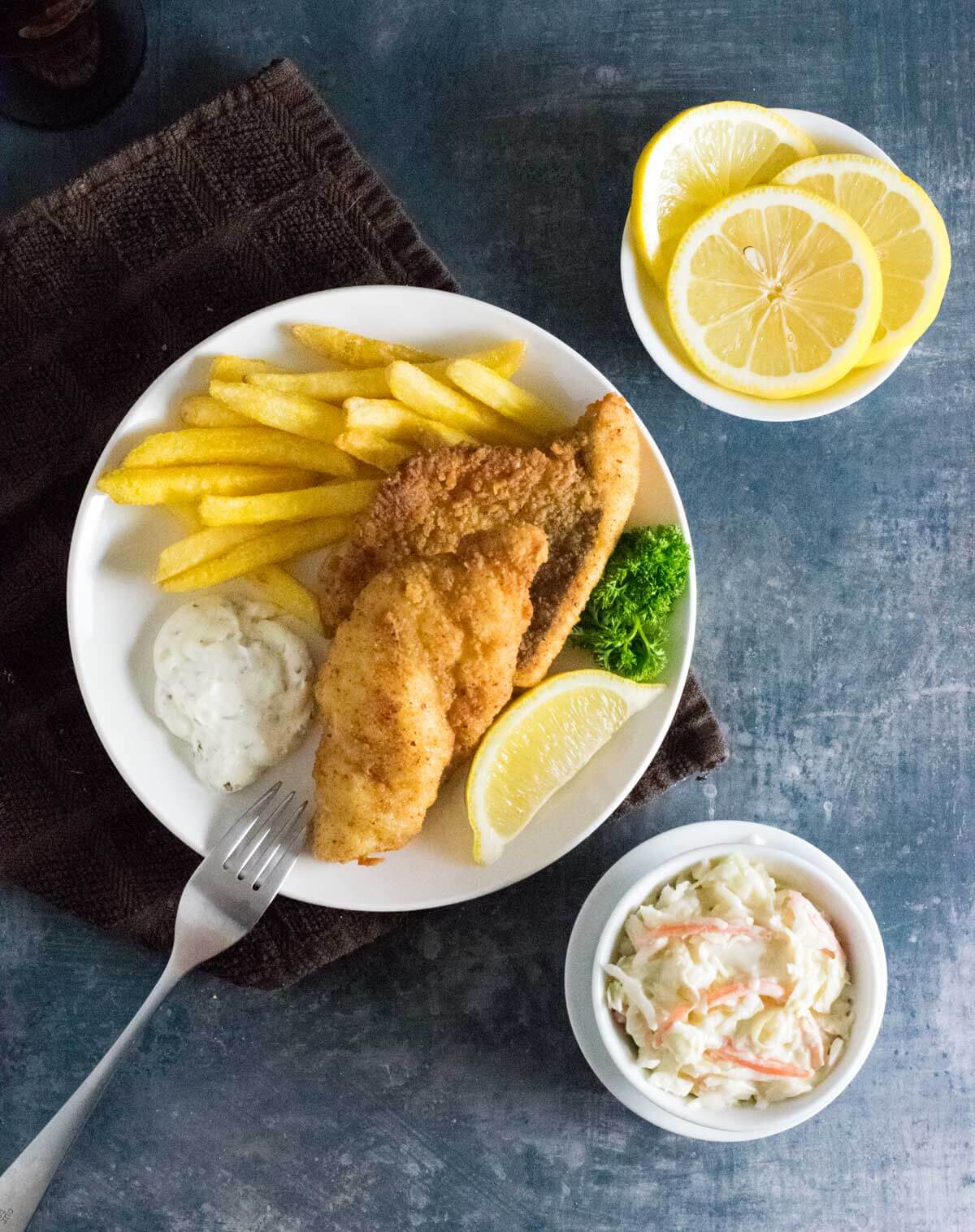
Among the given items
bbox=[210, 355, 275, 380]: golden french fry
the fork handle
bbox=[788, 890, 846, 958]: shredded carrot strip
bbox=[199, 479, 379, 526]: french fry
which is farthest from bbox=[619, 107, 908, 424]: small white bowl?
the fork handle

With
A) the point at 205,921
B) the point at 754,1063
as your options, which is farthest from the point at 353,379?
the point at 754,1063

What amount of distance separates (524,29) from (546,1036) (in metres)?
2.81

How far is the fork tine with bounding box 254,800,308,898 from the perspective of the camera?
107 inches

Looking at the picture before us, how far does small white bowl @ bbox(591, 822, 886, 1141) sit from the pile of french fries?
1.06m

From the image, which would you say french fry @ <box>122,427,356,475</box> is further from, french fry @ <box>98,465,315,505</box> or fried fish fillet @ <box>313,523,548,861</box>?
fried fish fillet @ <box>313,523,548,861</box>

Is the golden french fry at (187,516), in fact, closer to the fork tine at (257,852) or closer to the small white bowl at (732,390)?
the fork tine at (257,852)

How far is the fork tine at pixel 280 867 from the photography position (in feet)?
8.93

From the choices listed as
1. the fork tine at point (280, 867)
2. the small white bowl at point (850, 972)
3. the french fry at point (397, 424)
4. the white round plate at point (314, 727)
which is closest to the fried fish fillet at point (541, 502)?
the french fry at point (397, 424)

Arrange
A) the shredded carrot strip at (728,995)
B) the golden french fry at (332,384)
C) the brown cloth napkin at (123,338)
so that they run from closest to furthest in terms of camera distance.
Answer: the shredded carrot strip at (728,995), the golden french fry at (332,384), the brown cloth napkin at (123,338)

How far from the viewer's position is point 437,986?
3068mm

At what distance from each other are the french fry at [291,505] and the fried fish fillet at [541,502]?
0.27ft

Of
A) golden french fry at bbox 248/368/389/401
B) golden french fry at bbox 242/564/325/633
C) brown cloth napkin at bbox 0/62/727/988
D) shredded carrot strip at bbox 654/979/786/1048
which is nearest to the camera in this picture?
shredded carrot strip at bbox 654/979/786/1048

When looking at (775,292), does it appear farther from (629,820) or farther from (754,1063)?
(754,1063)

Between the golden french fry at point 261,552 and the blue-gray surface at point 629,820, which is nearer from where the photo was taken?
the golden french fry at point 261,552
